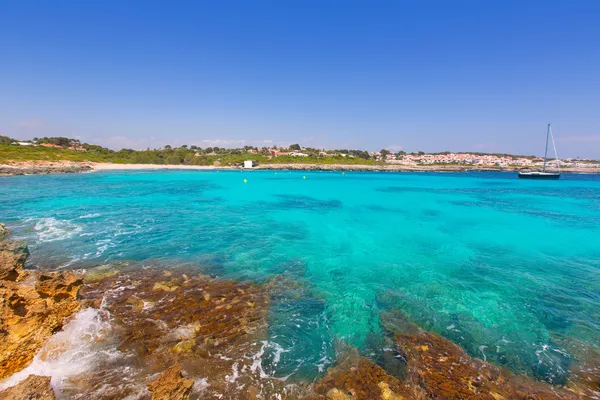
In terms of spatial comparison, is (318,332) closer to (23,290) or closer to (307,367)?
(307,367)

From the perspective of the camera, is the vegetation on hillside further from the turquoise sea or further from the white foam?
the white foam

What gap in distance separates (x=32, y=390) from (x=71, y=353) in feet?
8.39

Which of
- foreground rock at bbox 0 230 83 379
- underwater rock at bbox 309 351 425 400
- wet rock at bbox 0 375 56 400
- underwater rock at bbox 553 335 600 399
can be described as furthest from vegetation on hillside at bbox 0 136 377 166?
underwater rock at bbox 553 335 600 399

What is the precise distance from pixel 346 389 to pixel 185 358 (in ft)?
12.6

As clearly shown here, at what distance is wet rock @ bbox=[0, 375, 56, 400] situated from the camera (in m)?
4.17

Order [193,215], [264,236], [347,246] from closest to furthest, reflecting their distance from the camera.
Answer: [347,246]
[264,236]
[193,215]

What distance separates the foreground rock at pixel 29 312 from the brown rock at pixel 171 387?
3284mm

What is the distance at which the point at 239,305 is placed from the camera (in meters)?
8.98

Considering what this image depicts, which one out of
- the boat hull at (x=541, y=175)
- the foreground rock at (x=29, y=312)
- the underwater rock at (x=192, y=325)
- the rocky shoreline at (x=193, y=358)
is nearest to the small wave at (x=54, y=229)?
the foreground rock at (x=29, y=312)

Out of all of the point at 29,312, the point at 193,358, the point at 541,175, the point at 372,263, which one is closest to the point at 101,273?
the point at 29,312

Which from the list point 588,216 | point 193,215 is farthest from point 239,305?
point 588,216

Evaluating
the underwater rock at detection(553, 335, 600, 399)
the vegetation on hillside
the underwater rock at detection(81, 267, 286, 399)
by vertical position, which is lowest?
the underwater rock at detection(553, 335, 600, 399)

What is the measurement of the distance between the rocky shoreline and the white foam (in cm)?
3

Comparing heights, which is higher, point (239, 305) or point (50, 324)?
point (50, 324)
